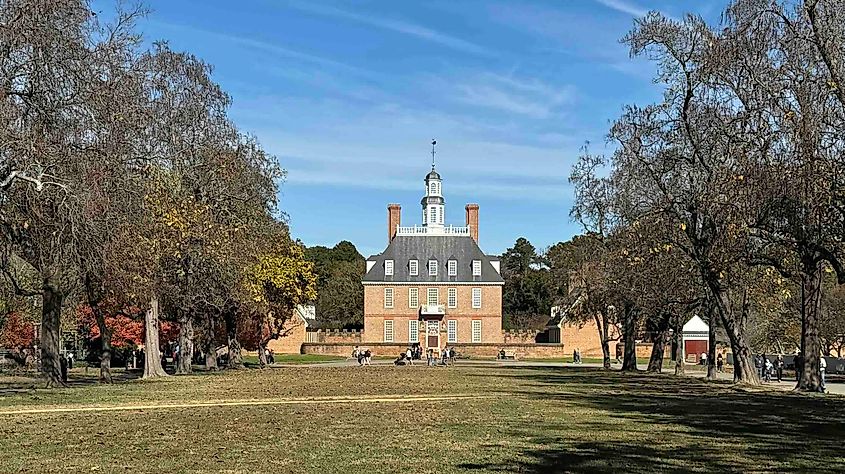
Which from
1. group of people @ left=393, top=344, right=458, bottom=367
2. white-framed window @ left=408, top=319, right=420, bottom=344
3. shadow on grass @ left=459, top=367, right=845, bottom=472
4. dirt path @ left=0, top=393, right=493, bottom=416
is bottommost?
group of people @ left=393, top=344, right=458, bottom=367

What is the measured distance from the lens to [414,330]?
299ft

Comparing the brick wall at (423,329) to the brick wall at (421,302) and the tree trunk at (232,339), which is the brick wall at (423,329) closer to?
the brick wall at (421,302)

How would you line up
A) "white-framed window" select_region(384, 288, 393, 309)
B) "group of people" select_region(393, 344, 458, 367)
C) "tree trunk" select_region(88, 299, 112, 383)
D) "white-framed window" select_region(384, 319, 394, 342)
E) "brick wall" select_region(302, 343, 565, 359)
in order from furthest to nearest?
1. "white-framed window" select_region(384, 288, 393, 309)
2. "white-framed window" select_region(384, 319, 394, 342)
3. "brick wall" select_region(302, 343, 565, 359)
4. "group of people" select_region(393, 344, 458, 367)
5. "tree trunk" select_region(88, 299, 112, 383)

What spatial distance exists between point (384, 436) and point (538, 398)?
11.5 metres

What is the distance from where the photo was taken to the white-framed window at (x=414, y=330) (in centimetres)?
9100

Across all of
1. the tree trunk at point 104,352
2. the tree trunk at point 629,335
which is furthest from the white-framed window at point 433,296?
the tree trunk at point 104,352

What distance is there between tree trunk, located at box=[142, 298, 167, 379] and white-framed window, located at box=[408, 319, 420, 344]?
167 feet

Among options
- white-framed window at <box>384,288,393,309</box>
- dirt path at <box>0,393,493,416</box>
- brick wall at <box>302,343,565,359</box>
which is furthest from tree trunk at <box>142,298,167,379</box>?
white-framed window at <box>384,288,393,309</box>

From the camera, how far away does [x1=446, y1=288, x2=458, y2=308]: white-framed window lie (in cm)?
9181

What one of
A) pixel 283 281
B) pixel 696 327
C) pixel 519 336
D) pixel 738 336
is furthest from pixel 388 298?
pixel 738 336

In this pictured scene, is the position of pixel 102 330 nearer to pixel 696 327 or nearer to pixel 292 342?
pixel 696 327

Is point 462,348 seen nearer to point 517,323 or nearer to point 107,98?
point 517,323

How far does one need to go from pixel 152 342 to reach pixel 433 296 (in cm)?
5367

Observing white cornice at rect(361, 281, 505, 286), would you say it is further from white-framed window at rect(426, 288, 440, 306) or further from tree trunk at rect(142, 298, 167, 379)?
tree trunk at rect(142, 298, 167, 379)
